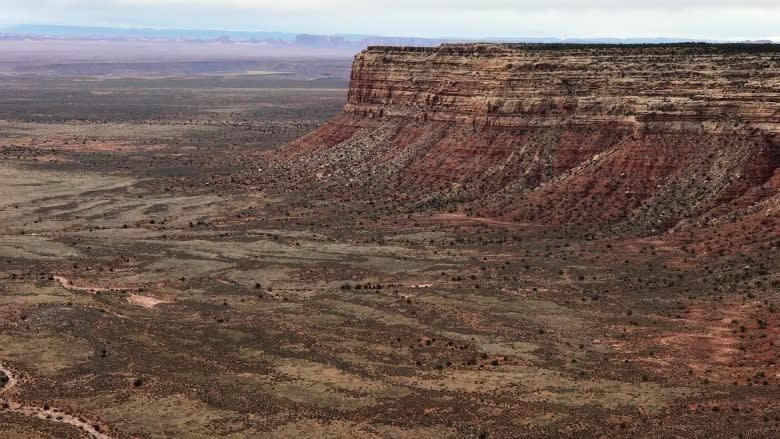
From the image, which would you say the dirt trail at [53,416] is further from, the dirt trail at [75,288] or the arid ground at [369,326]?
the dirt trail at [75,288]

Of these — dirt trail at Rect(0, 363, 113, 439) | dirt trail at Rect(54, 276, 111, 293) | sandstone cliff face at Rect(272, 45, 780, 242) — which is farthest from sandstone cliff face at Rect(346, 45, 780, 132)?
dirt trail at Rect(0, 363, 113, 439)

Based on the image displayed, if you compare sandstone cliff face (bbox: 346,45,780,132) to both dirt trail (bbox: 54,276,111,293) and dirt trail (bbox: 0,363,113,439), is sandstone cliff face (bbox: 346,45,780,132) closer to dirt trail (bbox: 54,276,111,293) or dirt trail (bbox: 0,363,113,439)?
dirt trail (bbox: 54,276,111,293)

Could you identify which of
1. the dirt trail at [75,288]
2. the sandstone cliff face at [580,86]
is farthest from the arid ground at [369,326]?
the sandstone cliff face at [580,86]

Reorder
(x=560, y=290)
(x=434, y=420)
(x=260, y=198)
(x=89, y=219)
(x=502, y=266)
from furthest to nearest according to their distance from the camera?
(x=260, y=198), (x=89, y=219), (x=502, y=266), (x=560, y=290), (x=434, y=420)

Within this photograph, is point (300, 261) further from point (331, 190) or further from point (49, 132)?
point (49, 132)

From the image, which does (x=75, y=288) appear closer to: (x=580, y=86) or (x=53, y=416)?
(x=53, y=416)

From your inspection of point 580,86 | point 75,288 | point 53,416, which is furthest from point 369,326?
point 580,86

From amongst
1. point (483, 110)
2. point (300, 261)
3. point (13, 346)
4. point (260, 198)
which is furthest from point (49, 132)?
point (13, 346)
